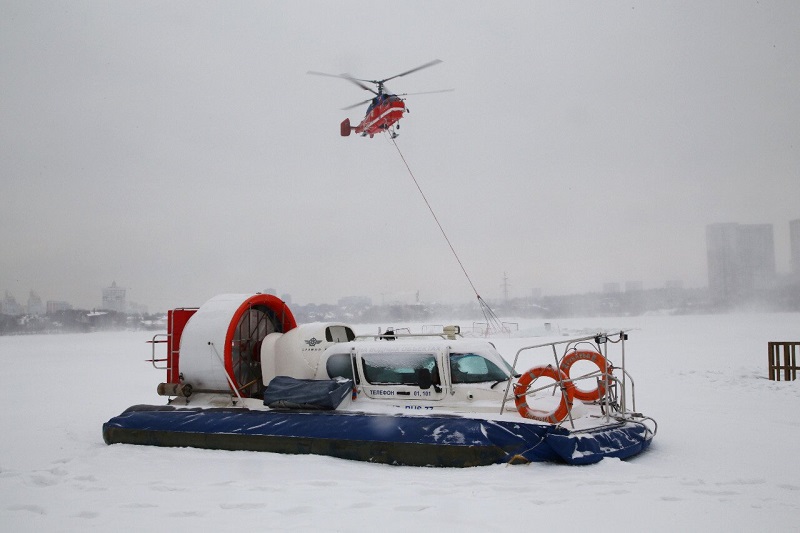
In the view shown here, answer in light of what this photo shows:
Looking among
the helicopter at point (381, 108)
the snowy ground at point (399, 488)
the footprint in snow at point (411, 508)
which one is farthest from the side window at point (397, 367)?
the helicopter at point (381, 108)

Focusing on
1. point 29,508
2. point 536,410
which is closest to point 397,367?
point 536,410

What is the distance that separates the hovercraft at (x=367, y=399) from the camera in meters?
6.24

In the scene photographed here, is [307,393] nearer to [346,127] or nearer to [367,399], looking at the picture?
[367,399]

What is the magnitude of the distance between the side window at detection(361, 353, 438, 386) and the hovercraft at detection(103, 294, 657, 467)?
0.01 m

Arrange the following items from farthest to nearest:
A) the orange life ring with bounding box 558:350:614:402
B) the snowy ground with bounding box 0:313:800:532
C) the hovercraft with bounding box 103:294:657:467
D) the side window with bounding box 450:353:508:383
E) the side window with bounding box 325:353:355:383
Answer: the side window with bounding box 325:353:355:383 → the side window with bounding box 450:353:508:383 → the orange life ring with bounding box 558:350:614:402 → the hovercraft with bounding box 103:294:657:467 → the snowy ground with bounding box 0:313:800:532

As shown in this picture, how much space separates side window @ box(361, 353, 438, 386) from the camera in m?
7.46

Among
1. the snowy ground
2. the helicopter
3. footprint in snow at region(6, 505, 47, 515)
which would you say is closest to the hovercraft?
the snowy ground

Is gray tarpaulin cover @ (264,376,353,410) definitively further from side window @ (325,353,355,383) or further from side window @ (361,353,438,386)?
side window @ (361,353,438,386)

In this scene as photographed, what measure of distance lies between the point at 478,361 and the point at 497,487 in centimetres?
215

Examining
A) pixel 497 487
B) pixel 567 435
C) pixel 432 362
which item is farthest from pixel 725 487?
pixel 432 362

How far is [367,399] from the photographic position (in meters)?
7.66

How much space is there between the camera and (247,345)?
344 inches

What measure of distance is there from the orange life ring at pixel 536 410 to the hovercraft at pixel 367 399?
13mm

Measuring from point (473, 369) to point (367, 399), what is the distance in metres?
1.45
